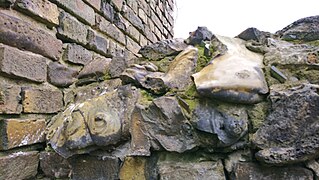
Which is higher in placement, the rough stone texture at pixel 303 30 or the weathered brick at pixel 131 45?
the weathered brick at pixel 131 45

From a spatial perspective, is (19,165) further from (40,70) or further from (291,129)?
(291,129)

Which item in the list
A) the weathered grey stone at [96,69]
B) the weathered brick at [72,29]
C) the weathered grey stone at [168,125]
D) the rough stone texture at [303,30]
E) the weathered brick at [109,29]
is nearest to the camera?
the weathered grey stone at [168,125]

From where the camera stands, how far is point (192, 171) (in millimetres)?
863

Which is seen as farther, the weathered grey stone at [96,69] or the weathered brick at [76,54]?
the weathered brick at [76,54]

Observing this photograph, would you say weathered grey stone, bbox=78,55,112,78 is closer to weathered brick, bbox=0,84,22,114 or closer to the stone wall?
the stone wall

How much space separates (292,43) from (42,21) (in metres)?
1.08

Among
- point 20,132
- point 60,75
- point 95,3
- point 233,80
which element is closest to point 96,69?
point 60,75

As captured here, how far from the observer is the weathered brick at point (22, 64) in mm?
1137

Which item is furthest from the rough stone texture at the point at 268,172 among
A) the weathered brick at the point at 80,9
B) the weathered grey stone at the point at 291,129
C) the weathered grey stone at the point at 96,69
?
the weathered brick at the point at 80,9

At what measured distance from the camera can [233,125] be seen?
2.79ft

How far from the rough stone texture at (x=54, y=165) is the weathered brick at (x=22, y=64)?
1.12 ft

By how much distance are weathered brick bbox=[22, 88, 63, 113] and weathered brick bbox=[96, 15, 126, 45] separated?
2.02 ft

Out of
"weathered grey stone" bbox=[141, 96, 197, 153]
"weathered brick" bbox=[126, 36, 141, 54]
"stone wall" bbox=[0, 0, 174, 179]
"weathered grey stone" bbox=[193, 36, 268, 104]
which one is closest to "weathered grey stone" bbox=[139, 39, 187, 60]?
"stone wall" bbox=[0, 0, 174, 179]

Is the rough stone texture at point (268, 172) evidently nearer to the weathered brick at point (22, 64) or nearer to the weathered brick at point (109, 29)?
the weathered brick at point (22, 64)
